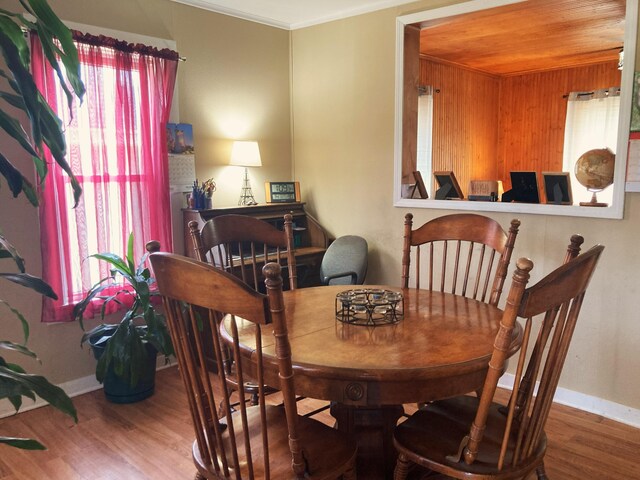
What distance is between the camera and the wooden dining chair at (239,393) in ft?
4.10

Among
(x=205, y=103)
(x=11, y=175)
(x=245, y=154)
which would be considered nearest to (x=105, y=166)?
(x=205, y=103)

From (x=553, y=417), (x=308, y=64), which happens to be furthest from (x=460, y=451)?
(x=308, y=64)

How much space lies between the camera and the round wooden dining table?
1451 mm

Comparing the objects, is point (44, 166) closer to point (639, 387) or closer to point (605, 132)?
point (639, 387)

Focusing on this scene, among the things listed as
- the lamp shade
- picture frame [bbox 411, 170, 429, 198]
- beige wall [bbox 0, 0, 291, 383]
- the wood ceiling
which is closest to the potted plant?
beige wall [bbox 0, 0, 291, 383]

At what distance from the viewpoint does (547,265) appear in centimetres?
307

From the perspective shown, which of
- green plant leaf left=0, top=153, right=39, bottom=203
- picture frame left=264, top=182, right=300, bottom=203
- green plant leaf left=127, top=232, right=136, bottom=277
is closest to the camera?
green plant leaf left=0, top=153, right=39, bottom=203

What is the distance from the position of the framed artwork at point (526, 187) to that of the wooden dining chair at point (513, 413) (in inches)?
68.0

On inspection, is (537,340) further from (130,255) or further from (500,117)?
(500,117)

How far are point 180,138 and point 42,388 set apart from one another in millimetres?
2561

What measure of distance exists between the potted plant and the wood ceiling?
2.44 m

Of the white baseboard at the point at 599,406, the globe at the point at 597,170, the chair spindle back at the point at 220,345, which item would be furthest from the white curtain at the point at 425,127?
the chair spindle back at the point at 220,345

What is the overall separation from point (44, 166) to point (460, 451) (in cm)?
144

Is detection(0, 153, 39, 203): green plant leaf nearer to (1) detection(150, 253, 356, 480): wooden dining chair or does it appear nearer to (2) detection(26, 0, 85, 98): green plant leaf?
(2) detection(26, 0, 85, 98): green plant leaf
